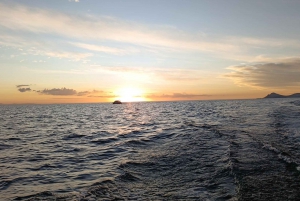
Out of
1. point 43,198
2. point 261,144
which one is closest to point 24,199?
point 43,198

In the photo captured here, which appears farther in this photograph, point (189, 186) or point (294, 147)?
point (294, 147)

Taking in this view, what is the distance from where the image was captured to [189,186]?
10.3 metres

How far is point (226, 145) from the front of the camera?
61.5 ft

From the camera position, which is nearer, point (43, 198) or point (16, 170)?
point (43, 198)

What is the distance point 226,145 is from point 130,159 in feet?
26.8

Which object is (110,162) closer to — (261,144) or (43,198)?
(43,198)

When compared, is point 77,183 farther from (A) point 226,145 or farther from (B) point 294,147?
(B) point 294,147

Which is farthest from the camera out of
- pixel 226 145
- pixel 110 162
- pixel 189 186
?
pixel 226 145

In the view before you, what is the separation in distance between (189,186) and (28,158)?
43.0 ft

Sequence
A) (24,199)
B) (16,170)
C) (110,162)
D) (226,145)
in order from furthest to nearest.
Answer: (226,145), (110,162), (16,170), (24,199)

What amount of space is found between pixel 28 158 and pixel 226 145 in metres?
15.7

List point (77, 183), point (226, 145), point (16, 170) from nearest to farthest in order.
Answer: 1. point (77, 183)
2. point (16, 170)
3. point (226, 145)

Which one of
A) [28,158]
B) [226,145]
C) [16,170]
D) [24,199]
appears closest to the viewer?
[24,199]

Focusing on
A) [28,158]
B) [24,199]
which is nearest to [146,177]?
[24,199]
